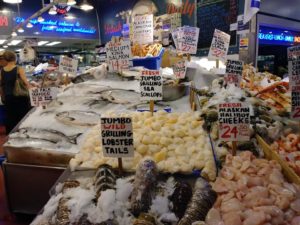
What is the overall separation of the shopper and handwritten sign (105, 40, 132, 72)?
1.67 metres

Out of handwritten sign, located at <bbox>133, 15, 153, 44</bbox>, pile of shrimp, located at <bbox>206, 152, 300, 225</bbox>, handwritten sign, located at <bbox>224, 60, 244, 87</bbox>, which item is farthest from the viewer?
handwritten sign, located at <bbox>133, 15, 153, 44</bbox>

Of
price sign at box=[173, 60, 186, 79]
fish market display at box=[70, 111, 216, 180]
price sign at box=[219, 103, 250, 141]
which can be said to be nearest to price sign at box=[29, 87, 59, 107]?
fish market display at box=[70, 111, 216, 180]

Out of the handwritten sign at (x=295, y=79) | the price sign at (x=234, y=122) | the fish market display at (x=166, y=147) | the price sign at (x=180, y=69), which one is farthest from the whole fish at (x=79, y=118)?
the handwritten sign at (x=295, y=79)

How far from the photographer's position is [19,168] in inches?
115

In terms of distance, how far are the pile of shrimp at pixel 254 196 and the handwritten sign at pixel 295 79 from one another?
77cm

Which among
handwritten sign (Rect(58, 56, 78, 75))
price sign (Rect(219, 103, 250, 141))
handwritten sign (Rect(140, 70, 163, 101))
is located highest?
handwritten sign (Rect(58, 56, 78, 75))

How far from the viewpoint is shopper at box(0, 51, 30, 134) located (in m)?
4.79

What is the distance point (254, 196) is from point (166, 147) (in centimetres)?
91

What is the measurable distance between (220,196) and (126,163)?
0.78m

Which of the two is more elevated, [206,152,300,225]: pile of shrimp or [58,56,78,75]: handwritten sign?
[58,56,78,75]: handwritten sign

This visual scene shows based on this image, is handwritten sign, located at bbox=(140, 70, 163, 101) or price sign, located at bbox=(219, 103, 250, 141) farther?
handwritten sign, located at bbox=(140, 70, 163, 101)

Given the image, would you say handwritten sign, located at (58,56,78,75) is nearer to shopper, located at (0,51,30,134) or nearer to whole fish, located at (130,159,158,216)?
shopper, located at (0,51,30,134)

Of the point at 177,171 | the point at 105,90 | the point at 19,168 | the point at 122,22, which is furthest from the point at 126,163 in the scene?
the point at 122,22

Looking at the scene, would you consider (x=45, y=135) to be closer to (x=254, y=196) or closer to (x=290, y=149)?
(x=254, y=196)
